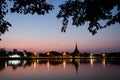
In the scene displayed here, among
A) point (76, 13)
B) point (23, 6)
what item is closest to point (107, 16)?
point (76, 13)

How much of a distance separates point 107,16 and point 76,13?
69 cm

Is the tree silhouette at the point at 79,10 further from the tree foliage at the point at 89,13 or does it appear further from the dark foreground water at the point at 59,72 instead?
the dark foreground water at the point at 59,72

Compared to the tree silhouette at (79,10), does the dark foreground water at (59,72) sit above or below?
below

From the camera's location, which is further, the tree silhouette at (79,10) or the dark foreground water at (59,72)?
the dark foreground water at (59,72)

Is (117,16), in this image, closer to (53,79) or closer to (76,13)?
(76,13)

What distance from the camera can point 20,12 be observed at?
5.84 meters

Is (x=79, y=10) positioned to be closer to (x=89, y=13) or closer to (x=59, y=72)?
(x=89, y=13)

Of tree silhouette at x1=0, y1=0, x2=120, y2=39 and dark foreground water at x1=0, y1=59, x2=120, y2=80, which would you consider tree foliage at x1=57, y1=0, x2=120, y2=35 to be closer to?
tree silhouette at x1=0, y1=0, x2=120, y2=39

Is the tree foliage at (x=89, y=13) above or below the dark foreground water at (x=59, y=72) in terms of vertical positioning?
above

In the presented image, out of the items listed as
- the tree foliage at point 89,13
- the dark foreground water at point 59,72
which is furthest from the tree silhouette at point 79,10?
the dark foreground water at point 59,72

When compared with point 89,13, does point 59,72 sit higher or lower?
lower

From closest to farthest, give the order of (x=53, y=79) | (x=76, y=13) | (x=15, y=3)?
(x=15, y=3)
(x=76, y=13)
(x=53, y=79)

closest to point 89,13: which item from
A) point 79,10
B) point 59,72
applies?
point 79,10

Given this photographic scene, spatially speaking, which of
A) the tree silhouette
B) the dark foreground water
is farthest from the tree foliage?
the dark foreground water
